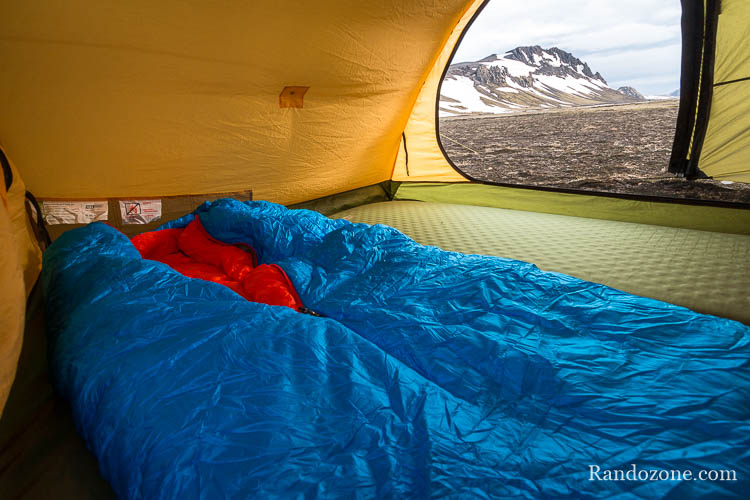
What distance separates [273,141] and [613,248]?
1.73 metres

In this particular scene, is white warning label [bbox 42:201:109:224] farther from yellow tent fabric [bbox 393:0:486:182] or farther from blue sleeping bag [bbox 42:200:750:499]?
yellow tent fabric [bbox 393:0:486:182]

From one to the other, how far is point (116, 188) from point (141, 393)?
1.40m

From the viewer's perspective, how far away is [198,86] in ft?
5.16

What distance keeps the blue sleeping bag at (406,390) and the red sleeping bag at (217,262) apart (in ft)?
0.53

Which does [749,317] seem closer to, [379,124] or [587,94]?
[379,124]

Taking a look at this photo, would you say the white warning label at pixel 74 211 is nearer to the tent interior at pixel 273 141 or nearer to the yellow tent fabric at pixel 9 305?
the tent interior at pixel 273 141

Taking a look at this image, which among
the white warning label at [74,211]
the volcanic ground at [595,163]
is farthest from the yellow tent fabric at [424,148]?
the white warning label at [74,211]

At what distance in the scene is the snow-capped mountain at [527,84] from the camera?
29094 millimetres

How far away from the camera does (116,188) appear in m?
1.62

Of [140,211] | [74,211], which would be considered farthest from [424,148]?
[74,211]

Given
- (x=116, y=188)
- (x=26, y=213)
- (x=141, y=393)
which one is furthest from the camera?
(x=116, y=188)

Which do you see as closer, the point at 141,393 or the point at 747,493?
the point at 747,493

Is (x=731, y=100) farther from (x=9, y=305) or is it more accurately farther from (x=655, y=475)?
(x=9, y=305)

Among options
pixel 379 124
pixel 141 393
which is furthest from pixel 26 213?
pixel 379 124
